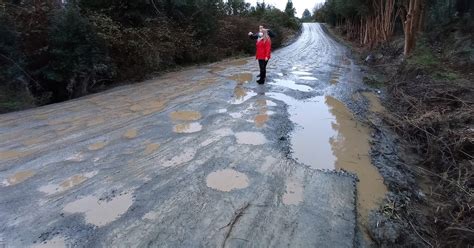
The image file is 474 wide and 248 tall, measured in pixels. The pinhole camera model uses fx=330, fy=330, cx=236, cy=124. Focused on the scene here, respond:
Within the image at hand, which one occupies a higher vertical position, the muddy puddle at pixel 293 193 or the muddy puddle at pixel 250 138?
the muddy puddle at pixel 250 138

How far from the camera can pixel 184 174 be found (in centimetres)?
430

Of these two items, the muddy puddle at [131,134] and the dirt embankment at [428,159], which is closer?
the dirt embankment at [428,159]

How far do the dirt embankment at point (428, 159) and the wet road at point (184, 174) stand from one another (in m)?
0.31

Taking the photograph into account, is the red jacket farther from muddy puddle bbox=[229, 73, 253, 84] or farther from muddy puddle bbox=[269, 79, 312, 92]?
muddy puddle bbox=[229, 73, 253, 84]

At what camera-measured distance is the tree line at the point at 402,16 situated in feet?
45.6

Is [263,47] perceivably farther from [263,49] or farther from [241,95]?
[241,95]

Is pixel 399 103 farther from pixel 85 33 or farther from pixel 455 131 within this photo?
pixel 85 33

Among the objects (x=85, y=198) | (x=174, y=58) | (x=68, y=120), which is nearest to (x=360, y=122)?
(x=85, y=198)

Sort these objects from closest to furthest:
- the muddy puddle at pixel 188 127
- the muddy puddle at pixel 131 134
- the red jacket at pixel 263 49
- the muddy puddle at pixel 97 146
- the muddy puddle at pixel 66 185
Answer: the muddy puddle at pixel 66 185
the muddy puddle at pixel 97 146
the muddy puddle at pixel 131 134
the muddy puddle at pixel 188 127
the red jacket at pixel 263 49

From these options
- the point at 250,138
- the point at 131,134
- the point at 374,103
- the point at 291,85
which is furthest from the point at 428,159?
the point at 291,85

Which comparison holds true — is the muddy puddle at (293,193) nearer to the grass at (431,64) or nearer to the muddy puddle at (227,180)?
the muddy puddle at (227,180)

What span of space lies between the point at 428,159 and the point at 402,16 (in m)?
14.6

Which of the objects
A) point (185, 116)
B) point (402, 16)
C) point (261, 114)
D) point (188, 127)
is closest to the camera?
point (188, 127)

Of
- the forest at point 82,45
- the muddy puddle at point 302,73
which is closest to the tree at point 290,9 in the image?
the forest at point 82,45
